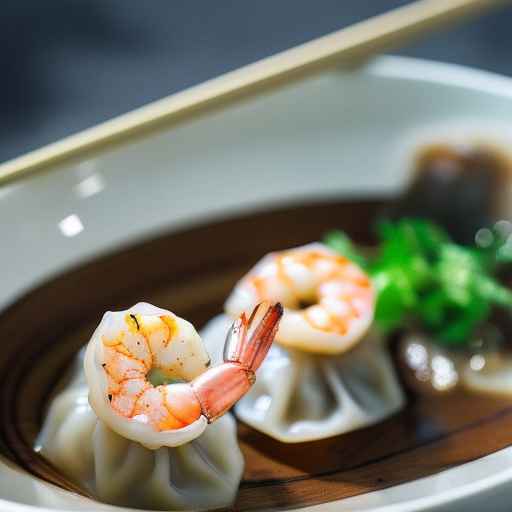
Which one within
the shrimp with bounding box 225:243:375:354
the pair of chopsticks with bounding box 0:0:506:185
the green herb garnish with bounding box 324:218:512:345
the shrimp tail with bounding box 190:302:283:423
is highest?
the pair of chopsticks with bounding box 0:0:506:185

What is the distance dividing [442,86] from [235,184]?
621 millimetres

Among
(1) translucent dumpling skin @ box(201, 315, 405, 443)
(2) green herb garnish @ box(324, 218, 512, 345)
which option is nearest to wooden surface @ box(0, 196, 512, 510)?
(1) translucent dumpling skin @ box(201, 315, 405, 443)

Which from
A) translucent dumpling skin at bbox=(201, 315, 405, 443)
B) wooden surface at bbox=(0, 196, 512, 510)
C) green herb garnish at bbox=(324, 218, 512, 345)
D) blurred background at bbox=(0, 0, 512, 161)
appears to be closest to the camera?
wooden surface at bbox=(0, 196, 512, 510)

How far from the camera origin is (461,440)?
216 centimetres

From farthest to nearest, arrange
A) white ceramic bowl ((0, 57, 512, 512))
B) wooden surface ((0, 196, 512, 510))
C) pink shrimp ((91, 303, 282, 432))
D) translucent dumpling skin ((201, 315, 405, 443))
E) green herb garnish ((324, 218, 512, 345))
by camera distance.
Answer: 1. white ceramic bowl ((0, 57, 512, 512))
2. green herb garnish ((324, 218, 512, 345))
3. translucent dumpling skin ((201, 315, 405, 443))
4. wooden surface ((0, 196, 512, 510))
5. pink shrimp ((91, 303, 282, 432))

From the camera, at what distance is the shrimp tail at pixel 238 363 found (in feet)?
6.09

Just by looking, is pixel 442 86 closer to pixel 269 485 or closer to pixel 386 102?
pixel 386 102

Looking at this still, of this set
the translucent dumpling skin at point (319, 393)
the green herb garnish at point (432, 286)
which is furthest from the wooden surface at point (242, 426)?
the green herb garnish at point (432, 286)

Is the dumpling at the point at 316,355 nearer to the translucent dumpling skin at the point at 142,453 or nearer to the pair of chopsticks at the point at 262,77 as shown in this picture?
the translucent dumpling skin at the point at 142,453

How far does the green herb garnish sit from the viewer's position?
2488mm

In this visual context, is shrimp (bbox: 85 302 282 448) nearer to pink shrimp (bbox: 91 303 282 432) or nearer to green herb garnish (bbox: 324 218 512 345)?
pink shrimp (bbox: 91 303 282 432)

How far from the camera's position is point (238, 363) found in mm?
1873

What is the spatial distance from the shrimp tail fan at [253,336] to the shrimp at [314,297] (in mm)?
346

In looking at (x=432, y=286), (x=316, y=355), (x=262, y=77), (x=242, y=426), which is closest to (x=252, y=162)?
(x=262, y=77)
